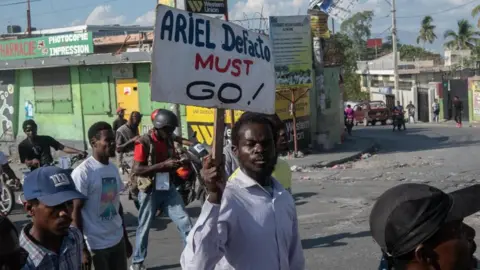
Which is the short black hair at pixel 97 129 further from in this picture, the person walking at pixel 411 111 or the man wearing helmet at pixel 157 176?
the person walking at pixel 411 111

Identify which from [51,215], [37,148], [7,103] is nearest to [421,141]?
[7,103]

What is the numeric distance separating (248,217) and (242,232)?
3.3 inches

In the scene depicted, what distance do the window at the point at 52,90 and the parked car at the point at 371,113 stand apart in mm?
21838

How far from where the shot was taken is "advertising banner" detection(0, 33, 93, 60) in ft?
86.6

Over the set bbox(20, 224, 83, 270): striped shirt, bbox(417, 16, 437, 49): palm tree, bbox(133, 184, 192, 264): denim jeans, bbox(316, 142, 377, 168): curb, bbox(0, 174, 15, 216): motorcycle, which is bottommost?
bbox(316, 142, 377, 168): curb

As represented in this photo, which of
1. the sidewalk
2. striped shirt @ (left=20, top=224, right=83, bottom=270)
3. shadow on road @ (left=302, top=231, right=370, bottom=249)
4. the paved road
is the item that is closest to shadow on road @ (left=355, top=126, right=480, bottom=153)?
the paved road

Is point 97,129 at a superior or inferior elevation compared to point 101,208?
superior

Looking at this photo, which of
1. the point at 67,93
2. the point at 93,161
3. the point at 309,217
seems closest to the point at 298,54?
the point at 67,93

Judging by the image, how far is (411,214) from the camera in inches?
76.7

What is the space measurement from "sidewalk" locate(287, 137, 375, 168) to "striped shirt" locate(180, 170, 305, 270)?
48.7ft

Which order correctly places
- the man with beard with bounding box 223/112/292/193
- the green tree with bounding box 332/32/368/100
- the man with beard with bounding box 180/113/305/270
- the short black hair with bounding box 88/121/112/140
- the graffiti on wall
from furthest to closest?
the green tree with bounding box 332/32/368/100 < the graffiti on wall < the short black hair with bounding box 88/121/112/140 < the man with beard with bounding box 223/112/292/193 < the man with beard with bounding box 180/113/305/270

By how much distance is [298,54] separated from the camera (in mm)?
20578

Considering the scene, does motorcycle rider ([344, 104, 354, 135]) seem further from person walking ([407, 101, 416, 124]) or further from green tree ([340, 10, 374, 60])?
green tree ([340, 10, 374, 60])

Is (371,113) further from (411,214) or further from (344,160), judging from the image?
(411,214)
